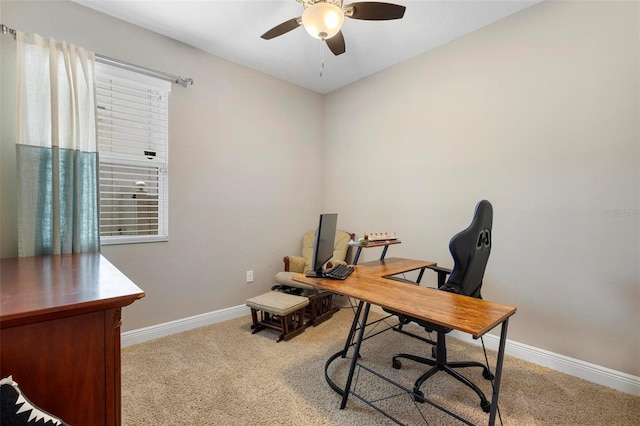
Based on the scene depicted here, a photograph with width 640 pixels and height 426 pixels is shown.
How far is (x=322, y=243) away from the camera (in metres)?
1.92

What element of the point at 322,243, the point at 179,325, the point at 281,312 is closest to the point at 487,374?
the point at 322,243

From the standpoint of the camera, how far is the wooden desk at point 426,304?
1.20 meters

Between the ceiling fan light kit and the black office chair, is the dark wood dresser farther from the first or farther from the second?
the ceiling fan light kit

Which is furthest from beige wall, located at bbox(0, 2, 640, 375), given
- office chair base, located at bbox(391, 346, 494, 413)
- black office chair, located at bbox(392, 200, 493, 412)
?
black office chair, located at bbox(392, 200, 493, 412)

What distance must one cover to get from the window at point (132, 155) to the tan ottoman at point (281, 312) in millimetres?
1089

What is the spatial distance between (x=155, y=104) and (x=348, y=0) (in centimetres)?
187

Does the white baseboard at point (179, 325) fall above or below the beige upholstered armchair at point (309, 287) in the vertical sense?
below

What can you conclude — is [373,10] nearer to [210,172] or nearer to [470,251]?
[470,251]

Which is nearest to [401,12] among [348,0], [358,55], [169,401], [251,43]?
[348,0]

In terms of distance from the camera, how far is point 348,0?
210cm

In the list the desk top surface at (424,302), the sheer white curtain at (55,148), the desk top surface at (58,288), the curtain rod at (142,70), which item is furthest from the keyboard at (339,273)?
the curtain rod at (142,70)

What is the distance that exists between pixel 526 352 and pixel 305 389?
177 cm

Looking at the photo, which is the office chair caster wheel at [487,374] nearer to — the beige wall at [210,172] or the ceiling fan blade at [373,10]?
the beige wall at [210,172]

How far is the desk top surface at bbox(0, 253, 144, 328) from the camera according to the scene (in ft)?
2.83
